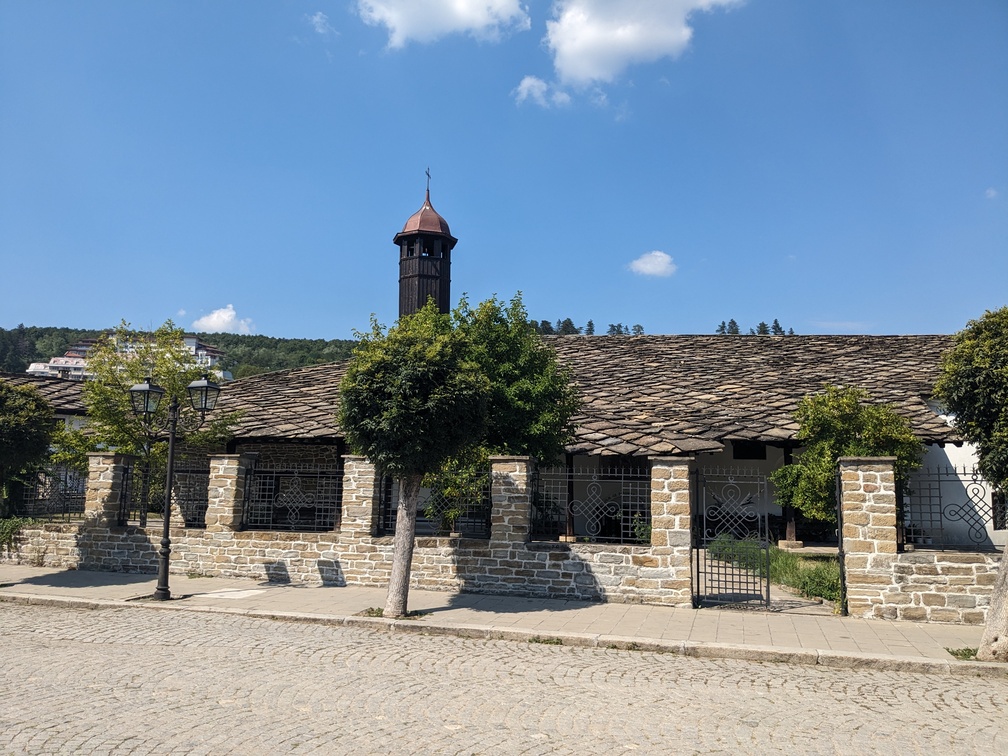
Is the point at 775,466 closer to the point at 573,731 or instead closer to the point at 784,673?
the point at 784,673

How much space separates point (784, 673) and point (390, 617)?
466cm

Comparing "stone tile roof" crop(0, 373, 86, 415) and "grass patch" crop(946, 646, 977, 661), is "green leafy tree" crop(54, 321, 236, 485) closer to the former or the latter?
"stone tile roof" crop(0, 373, 86, 415)

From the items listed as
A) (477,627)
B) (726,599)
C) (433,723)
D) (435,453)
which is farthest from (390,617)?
(726,599)

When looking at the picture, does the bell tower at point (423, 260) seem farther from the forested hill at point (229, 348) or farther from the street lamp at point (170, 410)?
the forested hill at point (229, 348)

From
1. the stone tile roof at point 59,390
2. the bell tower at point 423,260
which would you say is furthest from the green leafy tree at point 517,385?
the stone tile roof at point 59,390

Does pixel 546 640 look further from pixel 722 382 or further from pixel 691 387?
pixel 722 382

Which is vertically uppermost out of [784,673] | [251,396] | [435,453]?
[251,396]

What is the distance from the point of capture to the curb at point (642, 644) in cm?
695

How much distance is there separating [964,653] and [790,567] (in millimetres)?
5119

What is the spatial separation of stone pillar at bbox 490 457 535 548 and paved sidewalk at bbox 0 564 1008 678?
36.4 inches

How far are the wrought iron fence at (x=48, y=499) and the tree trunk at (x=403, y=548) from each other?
7.78 metres

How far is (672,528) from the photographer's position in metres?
10.1

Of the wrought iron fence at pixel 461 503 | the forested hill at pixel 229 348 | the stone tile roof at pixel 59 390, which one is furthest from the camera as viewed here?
the forested hill at pixel 229 348

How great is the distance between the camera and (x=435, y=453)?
9.10 m
